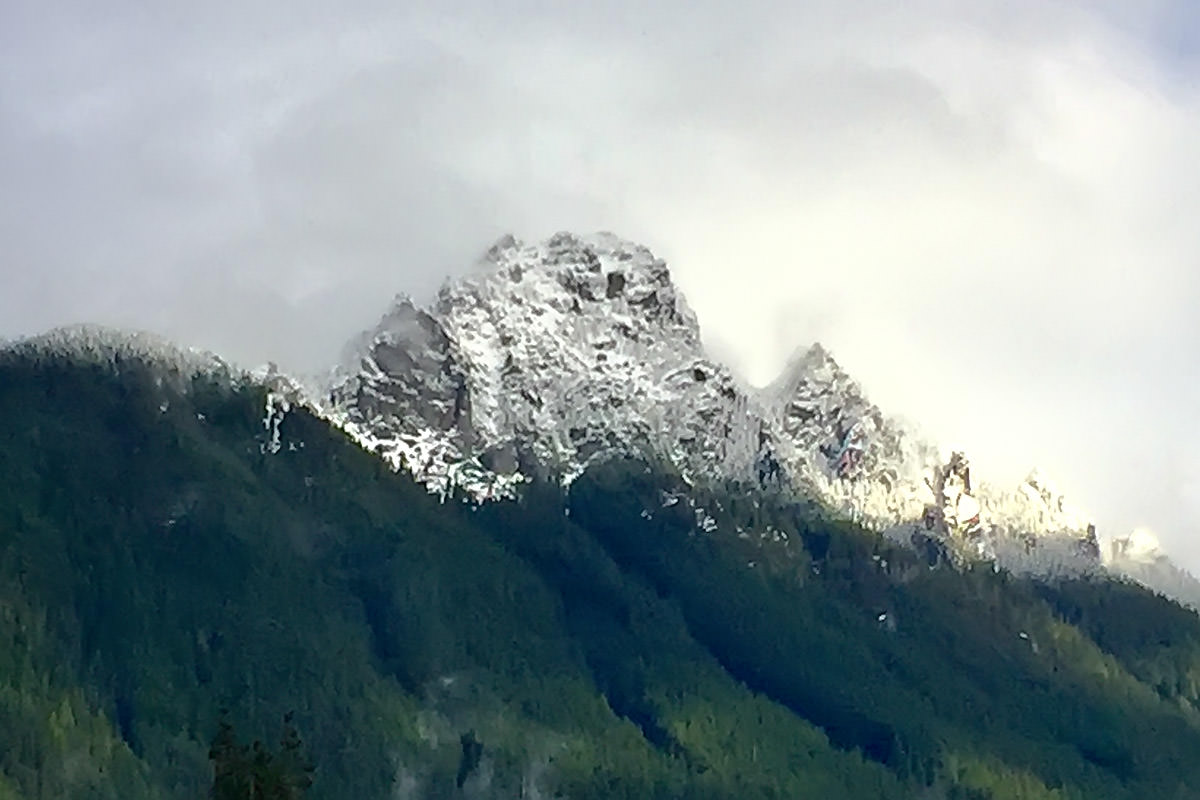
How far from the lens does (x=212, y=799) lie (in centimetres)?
15438

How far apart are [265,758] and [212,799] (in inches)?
190

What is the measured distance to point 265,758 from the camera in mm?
153000
